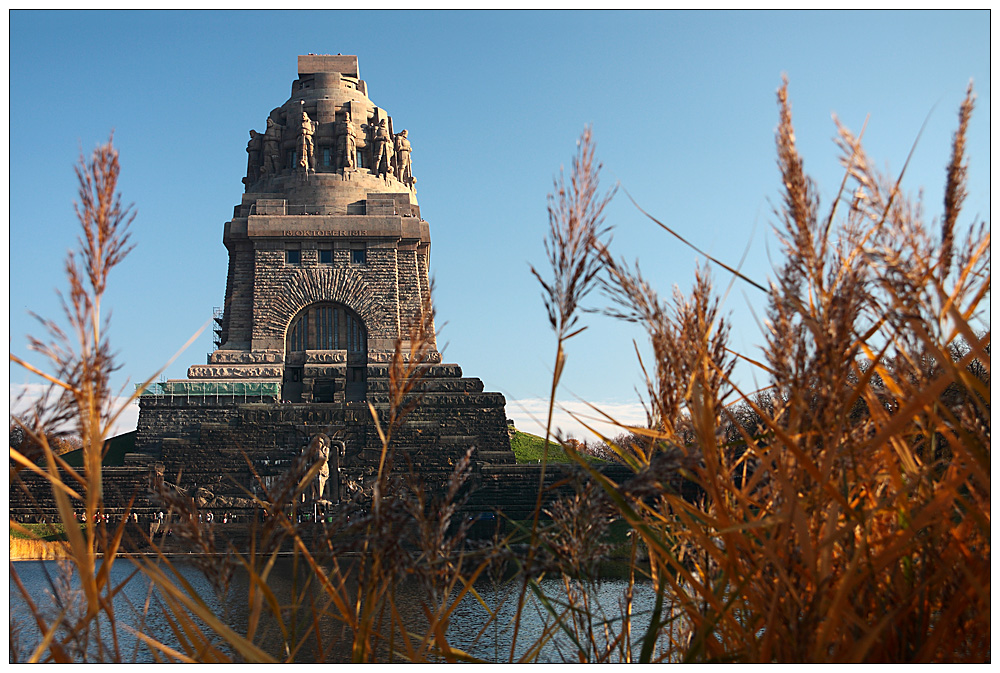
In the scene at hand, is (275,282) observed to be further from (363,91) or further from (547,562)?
(547,562)

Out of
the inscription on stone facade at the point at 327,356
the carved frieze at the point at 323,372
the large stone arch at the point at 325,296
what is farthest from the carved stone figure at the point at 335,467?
the large stone arch at the point at 325,296

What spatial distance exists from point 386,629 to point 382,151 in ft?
82.5

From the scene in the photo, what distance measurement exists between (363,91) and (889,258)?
30.9m

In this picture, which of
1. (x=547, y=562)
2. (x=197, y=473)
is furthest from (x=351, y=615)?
(x=197, y=473)

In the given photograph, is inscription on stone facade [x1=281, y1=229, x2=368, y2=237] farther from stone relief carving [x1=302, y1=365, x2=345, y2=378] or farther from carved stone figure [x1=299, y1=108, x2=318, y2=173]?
stone relief carving [x1=302, y1=365, x2=345, y2=378]

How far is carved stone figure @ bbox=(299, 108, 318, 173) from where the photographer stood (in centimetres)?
2670

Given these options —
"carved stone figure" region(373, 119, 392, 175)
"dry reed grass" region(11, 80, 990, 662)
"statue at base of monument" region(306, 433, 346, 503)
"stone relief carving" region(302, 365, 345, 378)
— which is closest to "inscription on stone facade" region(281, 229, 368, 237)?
"carved stone figure" region(373, 119, 392, 175)

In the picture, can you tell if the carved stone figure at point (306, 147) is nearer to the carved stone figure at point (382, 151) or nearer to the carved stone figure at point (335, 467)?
the carved stone figure at point (382, 151)

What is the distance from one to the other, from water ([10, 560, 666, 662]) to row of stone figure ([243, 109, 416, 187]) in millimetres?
19754

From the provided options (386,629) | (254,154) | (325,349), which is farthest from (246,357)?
(386,629)

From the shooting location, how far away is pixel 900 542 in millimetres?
1306

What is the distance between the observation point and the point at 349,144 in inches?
1065

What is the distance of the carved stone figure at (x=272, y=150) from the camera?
90.2 feet

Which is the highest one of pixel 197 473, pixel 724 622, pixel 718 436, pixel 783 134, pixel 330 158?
pixel 330 158
